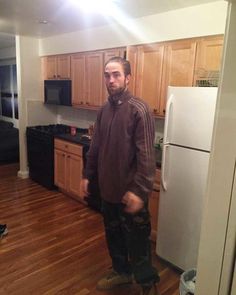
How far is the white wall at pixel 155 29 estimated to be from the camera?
90.2 inches

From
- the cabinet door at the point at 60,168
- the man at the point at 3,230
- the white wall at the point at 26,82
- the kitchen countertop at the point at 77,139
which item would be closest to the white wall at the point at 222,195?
the man at the point at 3,230

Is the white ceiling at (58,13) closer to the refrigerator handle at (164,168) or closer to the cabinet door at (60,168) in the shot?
the refrigerator handle at (164,168)

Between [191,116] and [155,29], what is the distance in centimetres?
125

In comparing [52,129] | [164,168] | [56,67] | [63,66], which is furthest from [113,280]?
[56,67]

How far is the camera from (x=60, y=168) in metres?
3.88

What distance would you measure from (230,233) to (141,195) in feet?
2.41

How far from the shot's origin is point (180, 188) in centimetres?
216

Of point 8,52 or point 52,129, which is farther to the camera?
point 8,52

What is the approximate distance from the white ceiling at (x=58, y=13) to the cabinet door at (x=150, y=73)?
1.21ft

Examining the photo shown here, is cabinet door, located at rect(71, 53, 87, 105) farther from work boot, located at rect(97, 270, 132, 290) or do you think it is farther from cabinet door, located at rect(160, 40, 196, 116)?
work boot, located at rect(97, 270, 132, 290)

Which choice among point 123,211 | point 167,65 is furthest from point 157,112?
point 123,211

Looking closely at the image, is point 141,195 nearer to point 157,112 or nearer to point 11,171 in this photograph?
point 157,112

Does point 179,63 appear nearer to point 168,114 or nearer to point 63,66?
point 168,114

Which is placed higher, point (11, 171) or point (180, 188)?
point (180, 188)
